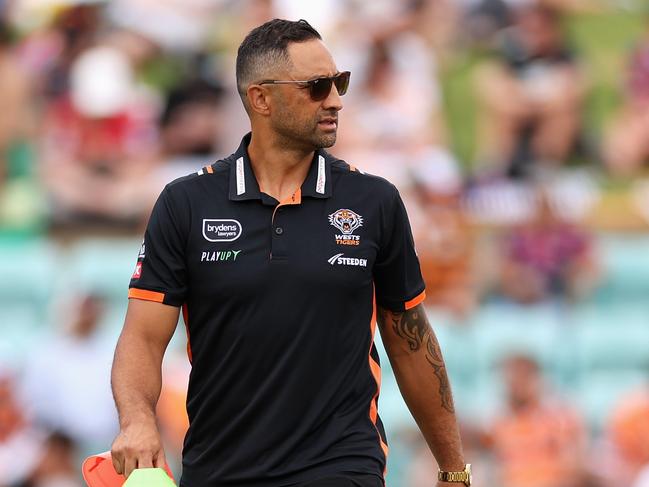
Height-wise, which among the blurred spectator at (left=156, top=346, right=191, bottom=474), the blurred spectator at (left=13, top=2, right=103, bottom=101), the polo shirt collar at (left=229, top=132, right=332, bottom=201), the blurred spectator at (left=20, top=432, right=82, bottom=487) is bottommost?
the blurred spectator at (left=20, top=432, right=82, bottom=487)

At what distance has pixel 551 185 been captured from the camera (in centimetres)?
1180

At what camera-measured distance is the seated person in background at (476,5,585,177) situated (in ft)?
39.4

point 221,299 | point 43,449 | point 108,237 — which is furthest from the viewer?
point 108,237

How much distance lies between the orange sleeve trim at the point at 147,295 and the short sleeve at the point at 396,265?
2.43 ft

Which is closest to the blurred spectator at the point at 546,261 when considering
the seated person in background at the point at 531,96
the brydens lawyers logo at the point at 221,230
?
the seated person in background at the point at 531,96

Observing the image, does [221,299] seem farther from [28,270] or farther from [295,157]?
[28,270]

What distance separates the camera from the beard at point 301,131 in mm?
4605

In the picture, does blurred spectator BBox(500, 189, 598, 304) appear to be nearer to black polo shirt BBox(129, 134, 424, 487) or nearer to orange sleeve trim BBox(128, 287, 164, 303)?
black polo shirt BBox(129, 134, 424, 487)

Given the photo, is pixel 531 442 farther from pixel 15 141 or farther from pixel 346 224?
pixel 346 224

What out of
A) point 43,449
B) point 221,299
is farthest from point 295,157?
point 43,449

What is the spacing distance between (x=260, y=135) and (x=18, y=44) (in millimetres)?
7878

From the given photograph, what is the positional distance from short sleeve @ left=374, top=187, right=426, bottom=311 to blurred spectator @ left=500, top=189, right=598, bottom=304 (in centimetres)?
688

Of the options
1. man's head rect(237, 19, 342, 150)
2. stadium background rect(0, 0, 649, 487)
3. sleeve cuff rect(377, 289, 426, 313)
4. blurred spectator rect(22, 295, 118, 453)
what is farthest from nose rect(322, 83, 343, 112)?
blurred spectator rect(22, 295, 118, 453)

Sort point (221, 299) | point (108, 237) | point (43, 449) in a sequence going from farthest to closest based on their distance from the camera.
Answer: point (108, 237), point (43, 449), point (221, 299)
